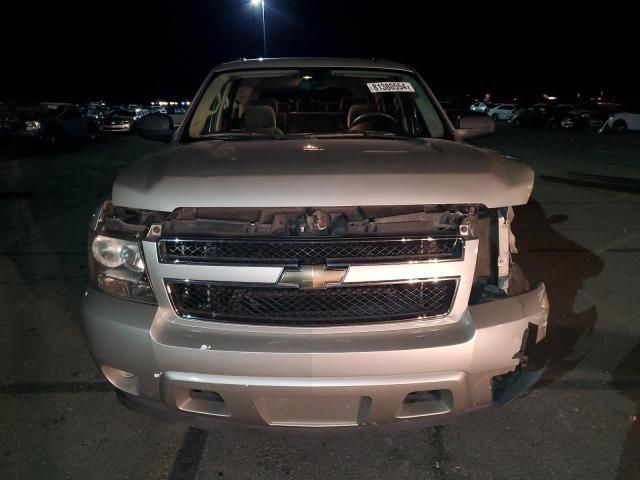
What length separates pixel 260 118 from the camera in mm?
3973

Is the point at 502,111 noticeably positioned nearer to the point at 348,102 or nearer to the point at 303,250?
the point at 348,102

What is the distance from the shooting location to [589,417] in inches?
114

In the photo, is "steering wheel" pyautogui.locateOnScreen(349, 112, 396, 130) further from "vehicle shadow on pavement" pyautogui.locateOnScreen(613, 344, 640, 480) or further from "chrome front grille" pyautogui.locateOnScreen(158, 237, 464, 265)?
"vehicle shadow on pavement" pyautogui.locateOnScreen(613, 344, 640, 480)

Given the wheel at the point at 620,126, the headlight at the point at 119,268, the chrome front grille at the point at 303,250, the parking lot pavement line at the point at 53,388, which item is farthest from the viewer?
the wheel at the point at 620,126

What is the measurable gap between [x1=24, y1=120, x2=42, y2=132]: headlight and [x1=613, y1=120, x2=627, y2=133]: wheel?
2511 centimetres

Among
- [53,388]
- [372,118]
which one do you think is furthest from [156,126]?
[53,388]

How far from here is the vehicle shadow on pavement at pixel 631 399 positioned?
2.49m

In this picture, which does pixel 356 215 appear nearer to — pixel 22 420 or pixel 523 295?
pixel 523 295

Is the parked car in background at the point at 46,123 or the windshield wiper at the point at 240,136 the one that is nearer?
the windshield wiper at the point at 240,136

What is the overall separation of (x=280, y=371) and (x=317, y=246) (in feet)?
1.64

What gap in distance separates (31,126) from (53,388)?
1657 centimetres

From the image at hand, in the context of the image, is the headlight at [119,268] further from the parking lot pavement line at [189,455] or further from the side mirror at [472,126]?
the side mirror at [472,126]

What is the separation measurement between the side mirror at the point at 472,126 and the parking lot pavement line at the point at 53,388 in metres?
2.87

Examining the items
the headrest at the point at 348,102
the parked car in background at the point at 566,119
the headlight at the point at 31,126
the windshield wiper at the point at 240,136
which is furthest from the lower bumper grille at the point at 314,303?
the parked car in background at the point at 566,119
